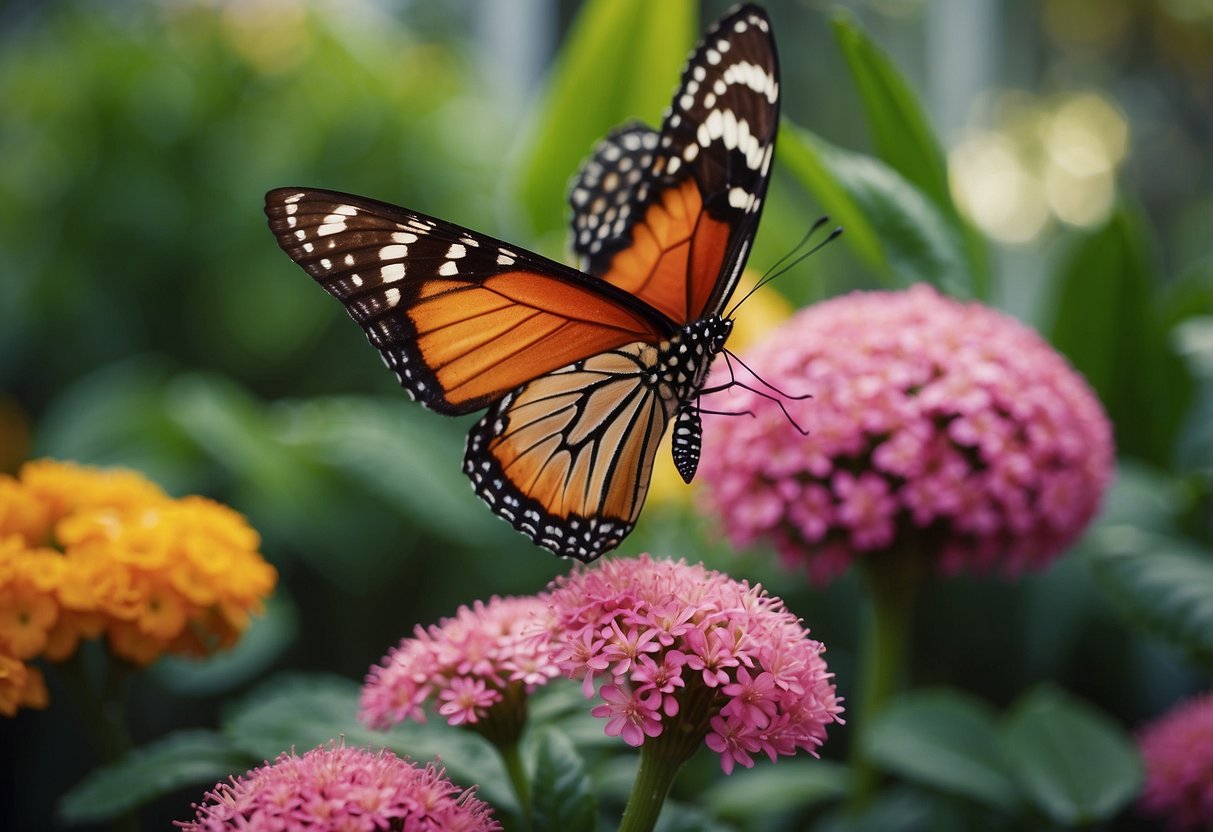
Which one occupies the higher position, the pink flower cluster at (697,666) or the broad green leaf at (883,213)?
the broad green leaf at (883,213)

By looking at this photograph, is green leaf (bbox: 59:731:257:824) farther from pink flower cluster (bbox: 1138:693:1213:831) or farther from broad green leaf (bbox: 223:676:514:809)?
pink flower cluster (bbox: 1138:693:1213:831)

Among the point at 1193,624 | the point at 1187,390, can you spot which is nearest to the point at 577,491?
the point at 1193,624

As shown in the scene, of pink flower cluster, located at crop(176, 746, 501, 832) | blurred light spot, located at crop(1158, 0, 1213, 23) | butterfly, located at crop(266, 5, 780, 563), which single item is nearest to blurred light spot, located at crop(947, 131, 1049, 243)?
blurred light spot, located at crop(1158, 0, 1213, 23)

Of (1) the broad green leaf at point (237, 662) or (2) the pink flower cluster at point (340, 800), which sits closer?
(2) the pink flower cluster at point (340, 800)

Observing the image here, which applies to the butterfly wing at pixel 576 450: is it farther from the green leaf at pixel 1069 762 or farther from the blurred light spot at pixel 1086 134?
the blurred light spot at pixel 1086 134

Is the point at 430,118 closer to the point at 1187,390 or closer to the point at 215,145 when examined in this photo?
the point at 215,145

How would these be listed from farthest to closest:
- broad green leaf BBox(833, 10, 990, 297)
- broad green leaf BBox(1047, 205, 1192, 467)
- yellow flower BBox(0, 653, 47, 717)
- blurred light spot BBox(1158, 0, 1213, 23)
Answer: blurred light spot BBox(1158, 0, 1213, 23)
broad green leaf BBox(1047, 205, 1192, 467)
broad green leaf BBox(833, 10, 990, 297)
yellow flower BBox(0, 653, 47, 717)

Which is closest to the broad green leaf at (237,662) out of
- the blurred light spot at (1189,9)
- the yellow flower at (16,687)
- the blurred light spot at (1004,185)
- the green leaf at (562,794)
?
the yellow flower at (16,687)
